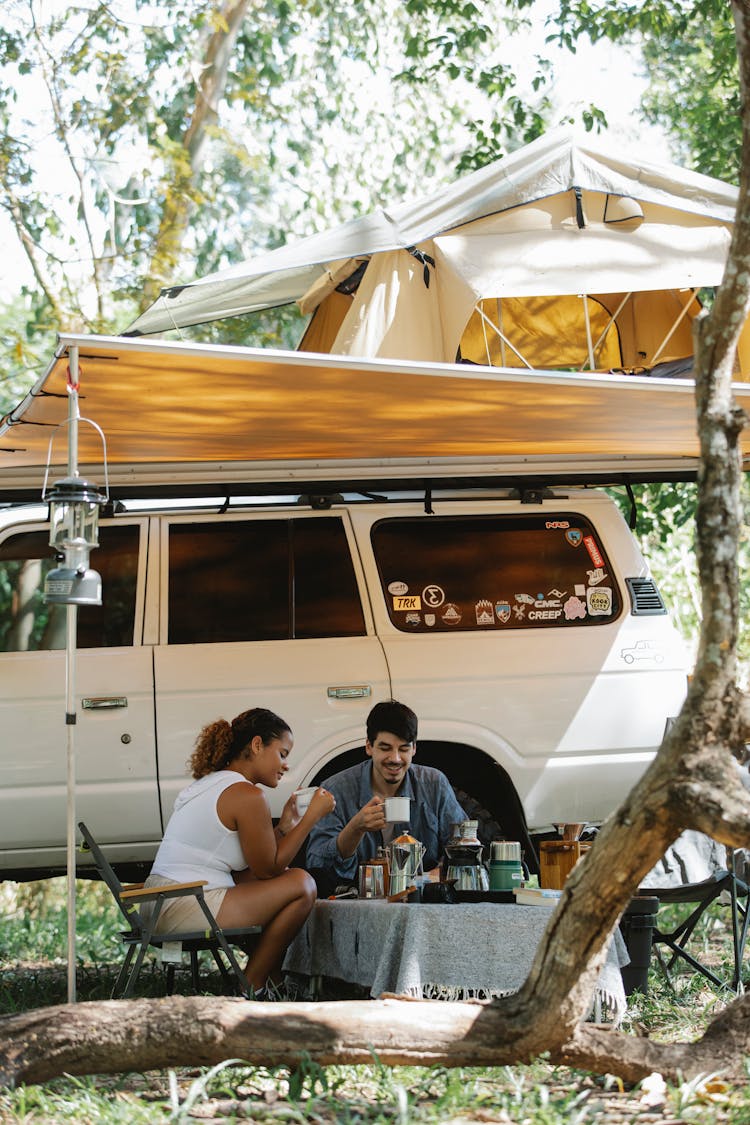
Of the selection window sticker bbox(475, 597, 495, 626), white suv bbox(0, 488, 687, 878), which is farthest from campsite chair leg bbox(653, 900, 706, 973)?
window sticker bbox(475, 597, 495, 626)

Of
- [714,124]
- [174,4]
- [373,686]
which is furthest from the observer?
[174,4]

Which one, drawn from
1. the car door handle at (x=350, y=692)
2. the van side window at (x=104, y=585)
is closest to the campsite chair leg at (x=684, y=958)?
the car door handle at (x=350, y=692)

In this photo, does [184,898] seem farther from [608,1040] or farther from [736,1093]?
[736,1093]

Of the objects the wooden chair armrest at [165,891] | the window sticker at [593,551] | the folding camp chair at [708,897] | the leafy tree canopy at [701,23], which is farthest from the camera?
the leafy tree canopy at [701,23]

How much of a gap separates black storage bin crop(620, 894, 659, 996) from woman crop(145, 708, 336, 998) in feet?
3.84

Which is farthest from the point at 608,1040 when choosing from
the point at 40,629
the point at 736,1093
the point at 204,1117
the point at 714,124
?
the point at 714,124

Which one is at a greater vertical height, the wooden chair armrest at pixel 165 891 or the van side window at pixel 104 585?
the van side window at pixel 104 585

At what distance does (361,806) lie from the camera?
5.16m

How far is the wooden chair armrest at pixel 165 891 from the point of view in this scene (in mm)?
4383

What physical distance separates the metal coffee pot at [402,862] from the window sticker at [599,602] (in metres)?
1.87

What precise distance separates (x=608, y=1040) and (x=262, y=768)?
71.9 inches

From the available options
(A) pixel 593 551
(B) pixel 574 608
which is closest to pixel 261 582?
(B) pixel 574 608

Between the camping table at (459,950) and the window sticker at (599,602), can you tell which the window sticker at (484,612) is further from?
the camping table at (459,950)

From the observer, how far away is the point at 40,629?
20.1 feet
